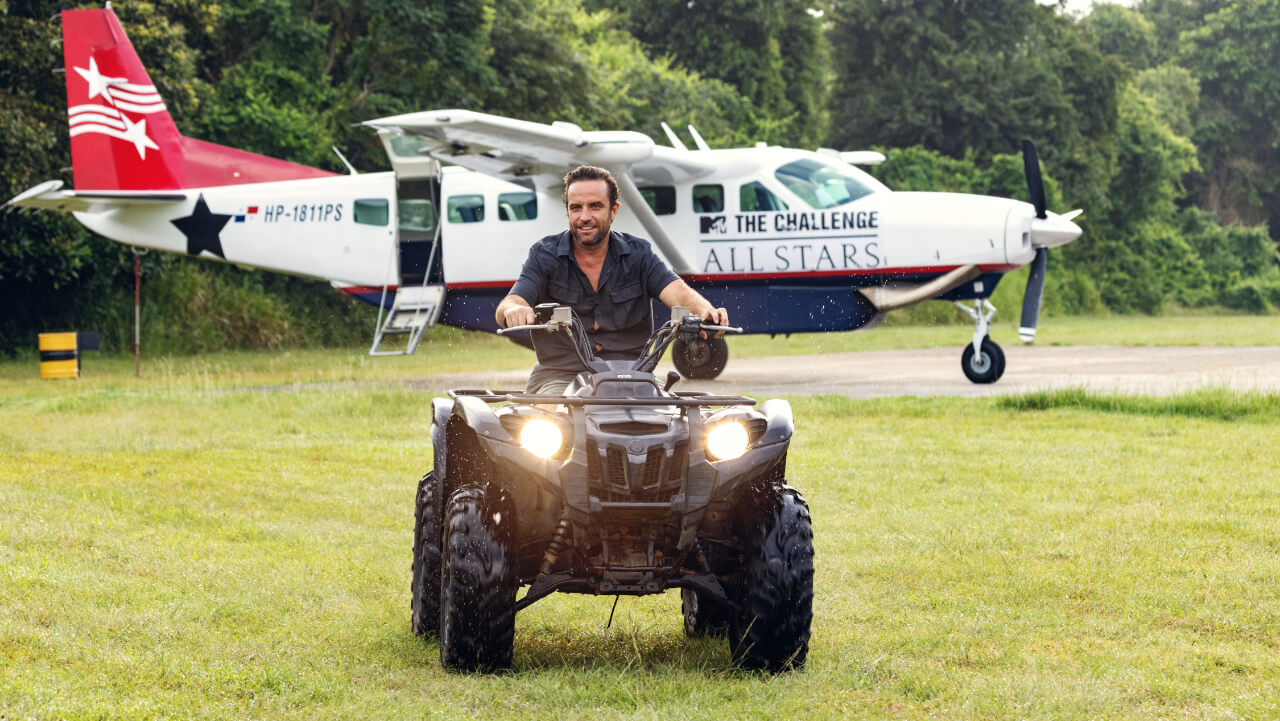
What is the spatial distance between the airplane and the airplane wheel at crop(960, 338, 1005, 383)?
0.8 inches

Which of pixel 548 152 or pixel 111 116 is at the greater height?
pixel 111 116

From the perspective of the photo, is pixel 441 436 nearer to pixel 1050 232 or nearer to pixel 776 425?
pixel 776 425

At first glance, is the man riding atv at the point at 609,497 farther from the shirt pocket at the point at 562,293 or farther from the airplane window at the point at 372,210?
the airplane window at the point at 372,210

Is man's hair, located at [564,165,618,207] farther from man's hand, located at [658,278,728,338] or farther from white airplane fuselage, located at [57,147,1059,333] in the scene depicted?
white airplane fuselage, located at [57,147,1059,333]

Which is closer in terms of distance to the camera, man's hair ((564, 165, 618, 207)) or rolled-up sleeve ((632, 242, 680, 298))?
man's hair ((564, 165, 618, 207))

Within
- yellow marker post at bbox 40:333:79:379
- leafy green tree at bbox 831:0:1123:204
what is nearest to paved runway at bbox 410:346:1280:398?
yellow marker post at bbox 40:333:79:379

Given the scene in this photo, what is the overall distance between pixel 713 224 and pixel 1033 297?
4163 mm

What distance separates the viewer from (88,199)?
1912 centimetres

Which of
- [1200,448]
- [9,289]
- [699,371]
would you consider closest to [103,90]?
[9,289]

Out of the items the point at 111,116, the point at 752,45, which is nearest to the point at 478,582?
the point at 111,116

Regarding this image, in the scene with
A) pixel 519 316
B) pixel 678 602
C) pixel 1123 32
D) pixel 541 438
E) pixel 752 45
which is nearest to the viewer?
pixel 541 438

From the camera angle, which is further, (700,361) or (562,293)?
(700,361)

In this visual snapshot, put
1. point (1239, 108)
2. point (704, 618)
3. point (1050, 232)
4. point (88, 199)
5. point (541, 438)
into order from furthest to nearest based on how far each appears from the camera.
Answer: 1. point (1239, 108)
2. point (88, 199)
3. point (1050, 232)
4. point (704, 618)
5. point (541, 438)

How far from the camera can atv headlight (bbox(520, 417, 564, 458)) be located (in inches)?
188
